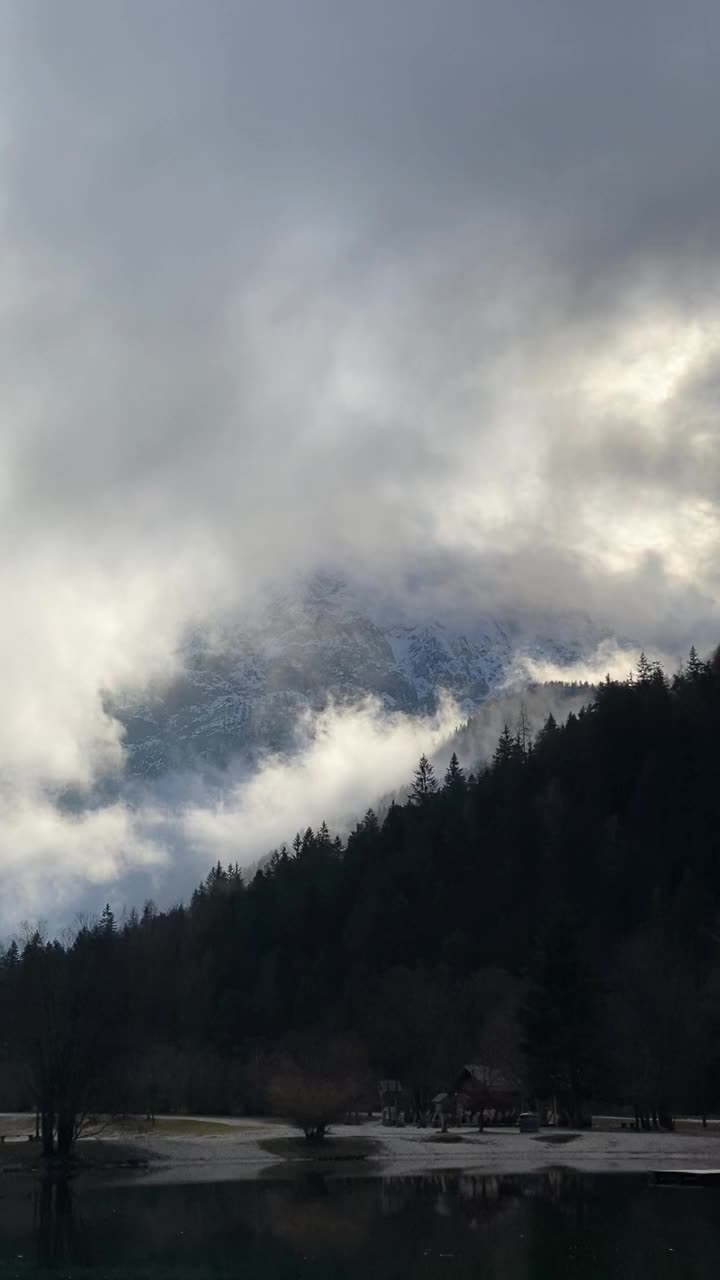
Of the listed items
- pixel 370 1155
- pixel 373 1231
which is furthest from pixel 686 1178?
pixel 370 1155

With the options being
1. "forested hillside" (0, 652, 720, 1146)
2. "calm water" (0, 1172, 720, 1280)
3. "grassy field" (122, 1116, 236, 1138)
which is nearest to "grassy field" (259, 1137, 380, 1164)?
"grassy field" (122, 1116, 236, 1138)

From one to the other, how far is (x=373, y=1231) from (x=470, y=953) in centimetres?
9249

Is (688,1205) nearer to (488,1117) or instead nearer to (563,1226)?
(563,1226)

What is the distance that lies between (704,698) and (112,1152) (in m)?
86.4

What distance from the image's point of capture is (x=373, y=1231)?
38.7 metres

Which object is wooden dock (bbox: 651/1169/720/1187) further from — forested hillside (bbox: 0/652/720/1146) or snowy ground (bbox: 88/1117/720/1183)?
forested hillside (bbox: 0/652/720/1146)

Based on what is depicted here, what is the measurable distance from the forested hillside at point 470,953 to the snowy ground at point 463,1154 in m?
5.68

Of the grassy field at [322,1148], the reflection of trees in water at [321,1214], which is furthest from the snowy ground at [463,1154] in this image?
the reflection of trees in water at [321,1214]

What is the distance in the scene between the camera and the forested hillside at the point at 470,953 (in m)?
80.6

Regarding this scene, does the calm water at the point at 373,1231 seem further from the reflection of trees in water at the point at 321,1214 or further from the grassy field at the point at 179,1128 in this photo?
the grassy field at the point at 179,1128

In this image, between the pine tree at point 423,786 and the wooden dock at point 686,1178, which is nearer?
the wooden dock at point 686,1178

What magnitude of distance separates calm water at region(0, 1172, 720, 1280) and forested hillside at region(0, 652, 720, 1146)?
20.2 metres

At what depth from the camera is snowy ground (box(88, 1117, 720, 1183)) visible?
6142 centimetres

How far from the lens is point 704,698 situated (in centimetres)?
13538
